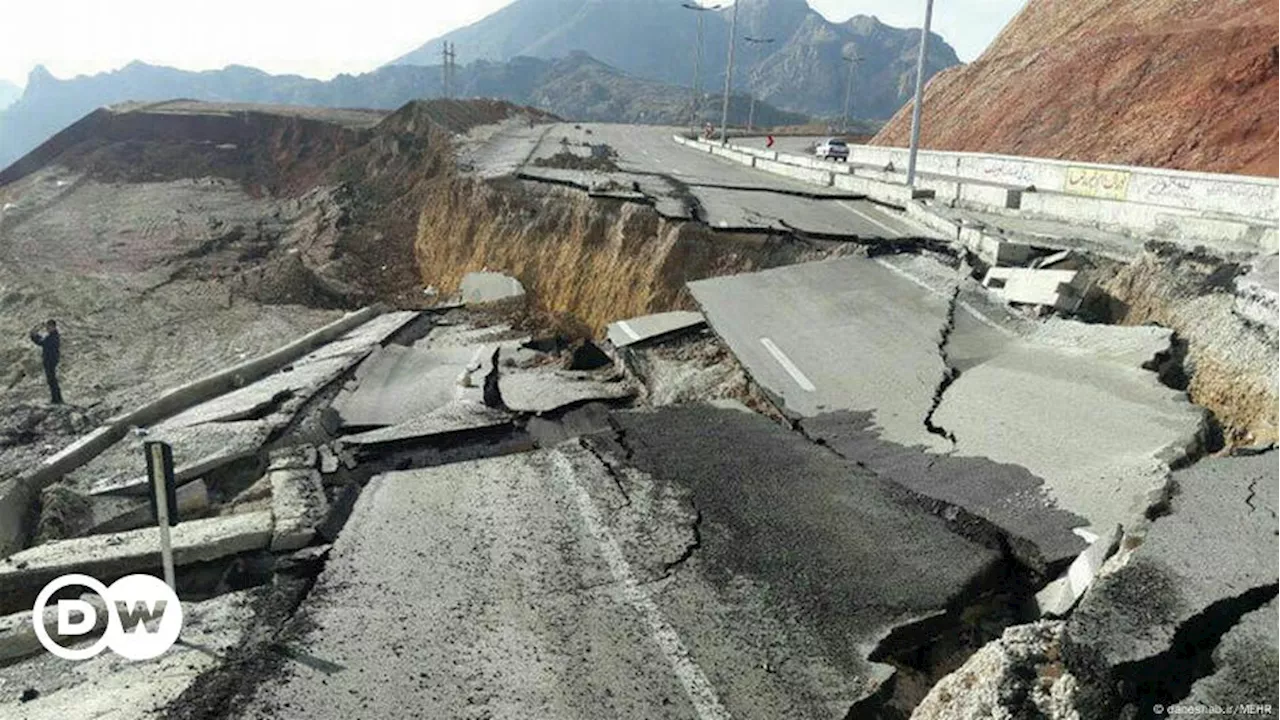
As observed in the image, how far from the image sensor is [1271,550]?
4.67 metres

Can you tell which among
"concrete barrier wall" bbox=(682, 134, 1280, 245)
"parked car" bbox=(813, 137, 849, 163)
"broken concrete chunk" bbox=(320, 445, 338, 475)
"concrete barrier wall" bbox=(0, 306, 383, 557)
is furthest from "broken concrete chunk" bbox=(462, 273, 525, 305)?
"parked car" bbox=(813, 137, 849, 163)

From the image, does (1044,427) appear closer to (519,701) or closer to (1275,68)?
(519,701)

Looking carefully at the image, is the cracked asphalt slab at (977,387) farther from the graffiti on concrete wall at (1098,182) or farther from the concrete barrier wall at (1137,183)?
the graffiti on concrete wall at (1098,182)

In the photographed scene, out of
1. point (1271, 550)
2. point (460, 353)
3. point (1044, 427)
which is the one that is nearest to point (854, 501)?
point (1044, 427)

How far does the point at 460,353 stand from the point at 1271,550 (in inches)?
476

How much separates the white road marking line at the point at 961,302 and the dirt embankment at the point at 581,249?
5.67 ft

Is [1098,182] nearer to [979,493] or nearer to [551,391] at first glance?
[551,391]

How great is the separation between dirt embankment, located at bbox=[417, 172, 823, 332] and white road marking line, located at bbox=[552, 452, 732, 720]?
27.1 ft

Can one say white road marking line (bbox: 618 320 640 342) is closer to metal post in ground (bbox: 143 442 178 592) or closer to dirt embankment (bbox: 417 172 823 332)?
dirt embankment (bbox: 417 172 823 332)

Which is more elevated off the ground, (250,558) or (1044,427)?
(1044,427)

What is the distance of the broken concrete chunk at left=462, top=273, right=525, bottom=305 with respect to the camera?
19.1 m

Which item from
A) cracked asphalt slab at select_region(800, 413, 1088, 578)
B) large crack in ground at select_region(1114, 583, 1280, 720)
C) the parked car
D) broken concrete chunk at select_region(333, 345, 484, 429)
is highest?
the parked car

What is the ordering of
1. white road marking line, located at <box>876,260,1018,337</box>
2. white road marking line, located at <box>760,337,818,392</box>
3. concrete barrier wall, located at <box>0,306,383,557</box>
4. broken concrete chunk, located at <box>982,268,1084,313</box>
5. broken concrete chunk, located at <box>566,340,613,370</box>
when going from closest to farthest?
1. white road marking line, located at <box>760,337,818,392</box>
2. concrete barrier wall, located at <box>0,306,383,557</box>
3. white road marking line, located at <box>876,260,1018,337</box>
4. broken concrete chunk, located at <box>982,268,1084,313</box>
5. broken concrete chunk, located at <box>566,340,613,370</box>

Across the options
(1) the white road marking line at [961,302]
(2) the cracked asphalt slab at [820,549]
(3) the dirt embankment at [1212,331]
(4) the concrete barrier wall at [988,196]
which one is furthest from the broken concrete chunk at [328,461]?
(4) the concrete barrier wall at [988,196]
